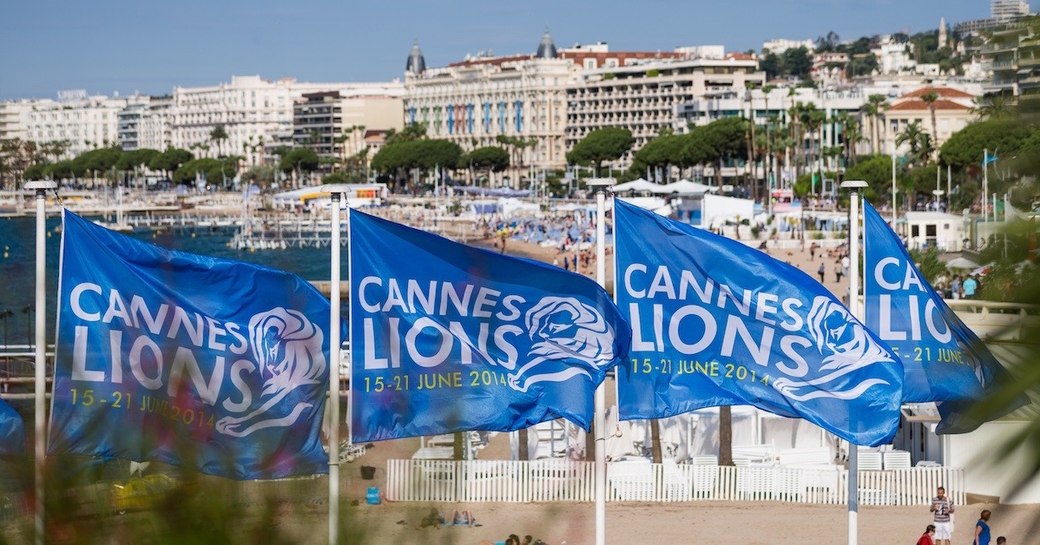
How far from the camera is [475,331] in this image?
9.52 meters

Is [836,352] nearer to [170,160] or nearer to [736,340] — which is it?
[736,340]

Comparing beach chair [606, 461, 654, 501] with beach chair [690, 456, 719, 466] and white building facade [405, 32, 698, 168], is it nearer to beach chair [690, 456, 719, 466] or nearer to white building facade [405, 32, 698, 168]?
beach chair [690, 456, 719, 466]

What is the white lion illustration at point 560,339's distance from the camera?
377 inches

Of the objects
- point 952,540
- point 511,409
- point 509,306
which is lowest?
point 952,540

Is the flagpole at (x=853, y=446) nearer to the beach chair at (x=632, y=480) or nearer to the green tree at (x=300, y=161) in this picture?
the beach chair at (x=632, y=480)

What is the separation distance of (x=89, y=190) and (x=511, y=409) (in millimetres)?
180740

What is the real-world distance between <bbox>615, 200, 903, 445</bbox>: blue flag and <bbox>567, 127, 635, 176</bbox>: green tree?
120458 mm

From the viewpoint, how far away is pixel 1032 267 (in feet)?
5.29

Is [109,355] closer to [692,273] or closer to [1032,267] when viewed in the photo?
[692,273]

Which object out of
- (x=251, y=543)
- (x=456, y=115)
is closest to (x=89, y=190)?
(x=456, y=115)

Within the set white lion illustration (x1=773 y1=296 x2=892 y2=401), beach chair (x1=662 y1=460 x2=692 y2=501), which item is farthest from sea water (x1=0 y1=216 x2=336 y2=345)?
beach chair (x1=662 y1=460 x2=692 y2=501)

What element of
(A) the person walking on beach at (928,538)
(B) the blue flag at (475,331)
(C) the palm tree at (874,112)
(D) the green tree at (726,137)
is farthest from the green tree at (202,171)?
(B) the blue flag at (475,331)

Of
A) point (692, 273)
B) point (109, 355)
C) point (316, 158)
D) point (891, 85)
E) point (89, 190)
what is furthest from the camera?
point (89, 190)

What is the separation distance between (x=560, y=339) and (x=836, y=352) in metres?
1.72
